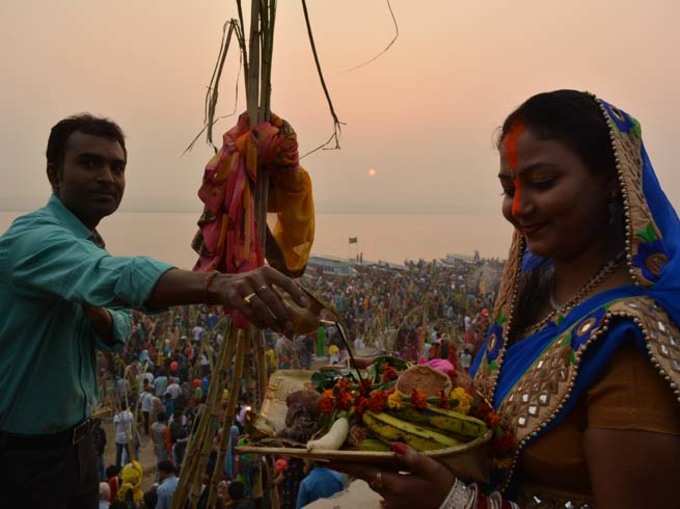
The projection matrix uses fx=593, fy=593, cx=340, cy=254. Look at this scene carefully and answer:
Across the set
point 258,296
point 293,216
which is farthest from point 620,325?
point 293,216

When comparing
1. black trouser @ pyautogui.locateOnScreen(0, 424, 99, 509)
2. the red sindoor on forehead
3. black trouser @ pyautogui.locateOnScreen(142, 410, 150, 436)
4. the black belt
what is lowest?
black trouser @ pyautogui.locateOnScreen(142, 410, 150, 436)

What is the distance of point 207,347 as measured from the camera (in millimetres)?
12336

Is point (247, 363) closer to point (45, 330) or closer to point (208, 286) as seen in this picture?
point (45, 330)

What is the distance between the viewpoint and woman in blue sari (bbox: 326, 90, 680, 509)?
1325mm

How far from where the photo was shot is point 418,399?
57.6 inches

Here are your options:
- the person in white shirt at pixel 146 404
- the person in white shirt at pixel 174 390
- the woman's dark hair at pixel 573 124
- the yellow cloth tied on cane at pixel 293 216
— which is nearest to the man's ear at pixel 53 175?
the yellow cloth tied on cane at pixel 293 216

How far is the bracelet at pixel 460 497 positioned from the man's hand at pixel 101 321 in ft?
5.15

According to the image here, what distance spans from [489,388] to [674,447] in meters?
0.60

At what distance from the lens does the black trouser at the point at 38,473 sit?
2.21 metres

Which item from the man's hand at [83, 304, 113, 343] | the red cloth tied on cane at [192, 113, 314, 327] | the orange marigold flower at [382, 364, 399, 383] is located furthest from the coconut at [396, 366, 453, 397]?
the man's hand at [83, 304, 113, 343]

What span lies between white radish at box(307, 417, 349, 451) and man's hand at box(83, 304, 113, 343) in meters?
1.29

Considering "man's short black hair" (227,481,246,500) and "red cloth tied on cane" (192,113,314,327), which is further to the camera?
"man's short black hair" (227,481,246,500)

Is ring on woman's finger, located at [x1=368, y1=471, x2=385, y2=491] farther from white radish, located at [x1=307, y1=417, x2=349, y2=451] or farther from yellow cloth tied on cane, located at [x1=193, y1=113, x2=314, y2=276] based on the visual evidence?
yellow cloth tied on cane, located at [x1=193, y1=113, x2=314, y2=276]

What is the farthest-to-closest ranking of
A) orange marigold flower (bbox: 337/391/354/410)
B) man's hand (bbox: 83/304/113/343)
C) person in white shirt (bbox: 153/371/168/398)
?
person in white shirt (bbox: 153/371/168/398) < man's hand (bbox: 83/304/113/343) < orange marigold flower (bbox: 337/391/354/410)
